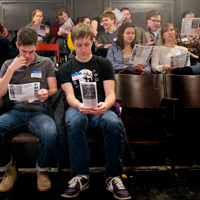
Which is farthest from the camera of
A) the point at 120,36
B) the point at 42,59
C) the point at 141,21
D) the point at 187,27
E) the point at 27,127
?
the point at 141,21

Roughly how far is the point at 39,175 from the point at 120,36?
213cm

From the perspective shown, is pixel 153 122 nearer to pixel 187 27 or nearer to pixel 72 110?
pixel 72 110

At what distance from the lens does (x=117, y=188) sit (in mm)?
1624

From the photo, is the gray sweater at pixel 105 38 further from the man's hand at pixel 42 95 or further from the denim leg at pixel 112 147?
the denim leg at pixel 112 147

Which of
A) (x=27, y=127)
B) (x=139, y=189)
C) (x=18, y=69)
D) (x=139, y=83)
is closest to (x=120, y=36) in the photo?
(x=139, y=83)

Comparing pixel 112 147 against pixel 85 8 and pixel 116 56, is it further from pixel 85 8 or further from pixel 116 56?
pixel 85 8

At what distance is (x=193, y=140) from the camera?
7.00 ft

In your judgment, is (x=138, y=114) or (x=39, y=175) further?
(x=138, y=114)

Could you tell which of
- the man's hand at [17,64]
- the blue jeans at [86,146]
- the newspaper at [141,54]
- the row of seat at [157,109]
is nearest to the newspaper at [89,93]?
the blue jeans at [86,146]

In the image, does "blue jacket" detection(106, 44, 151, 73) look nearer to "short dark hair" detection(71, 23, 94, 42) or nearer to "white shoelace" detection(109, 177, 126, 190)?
"short dark hair" detection(71, 23, 94, 42)

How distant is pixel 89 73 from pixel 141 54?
3.55 ft

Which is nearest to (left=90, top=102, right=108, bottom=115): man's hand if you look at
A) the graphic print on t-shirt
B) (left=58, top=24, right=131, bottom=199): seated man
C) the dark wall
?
(left=58, top=24, right=131, bottom=199): seated man

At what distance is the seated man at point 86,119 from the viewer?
5.46 feet

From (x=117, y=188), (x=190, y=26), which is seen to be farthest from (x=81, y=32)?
(x=190, y=26)
